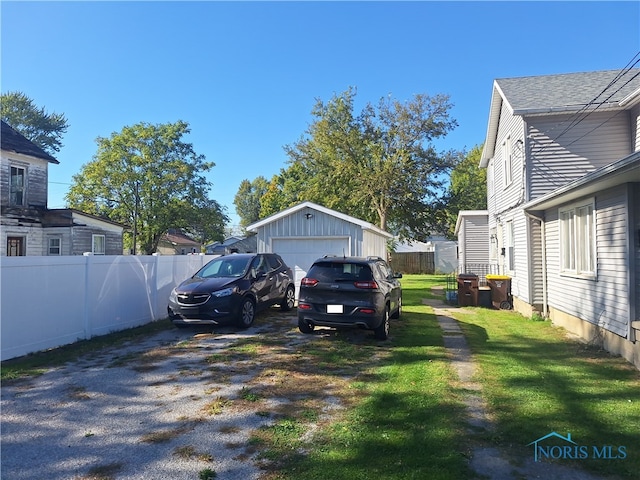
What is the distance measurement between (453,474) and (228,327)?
284 inches

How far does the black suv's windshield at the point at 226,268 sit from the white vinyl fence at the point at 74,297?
136 cm

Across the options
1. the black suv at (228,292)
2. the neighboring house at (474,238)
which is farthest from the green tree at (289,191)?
the black suv at (228,292)

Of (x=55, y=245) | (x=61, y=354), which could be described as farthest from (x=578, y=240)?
(x=55, y=245)

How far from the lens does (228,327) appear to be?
31.9 ft

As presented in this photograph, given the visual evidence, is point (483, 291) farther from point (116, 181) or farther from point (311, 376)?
point (116, 181)

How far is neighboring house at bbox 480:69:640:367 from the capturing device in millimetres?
6598

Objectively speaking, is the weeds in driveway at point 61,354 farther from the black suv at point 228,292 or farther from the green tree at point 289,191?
the green tree at point 289,191

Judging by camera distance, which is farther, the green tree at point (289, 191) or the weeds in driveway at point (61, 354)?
the green tree at point (289, 191)

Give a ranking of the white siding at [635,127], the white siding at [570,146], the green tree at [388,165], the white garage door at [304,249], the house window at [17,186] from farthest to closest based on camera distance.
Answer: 1. the green tree at [388,165]
2. the house window at [17,186]
3. the white garage door at [304,249]
4. the white siding at [570,146]
5. the white siding at [635,127]

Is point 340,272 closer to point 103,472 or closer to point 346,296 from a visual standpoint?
point 346,296

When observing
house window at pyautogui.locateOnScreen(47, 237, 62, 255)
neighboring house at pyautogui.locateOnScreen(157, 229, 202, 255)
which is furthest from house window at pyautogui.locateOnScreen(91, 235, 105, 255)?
neighboring house at pyautogui.locateOnScreen(157, 229, 202, 255)

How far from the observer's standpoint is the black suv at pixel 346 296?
7.74 metres

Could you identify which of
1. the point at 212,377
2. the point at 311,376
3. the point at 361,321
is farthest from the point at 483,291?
the point at 212,377

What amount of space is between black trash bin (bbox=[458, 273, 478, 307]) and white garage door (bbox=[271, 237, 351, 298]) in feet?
13.4
